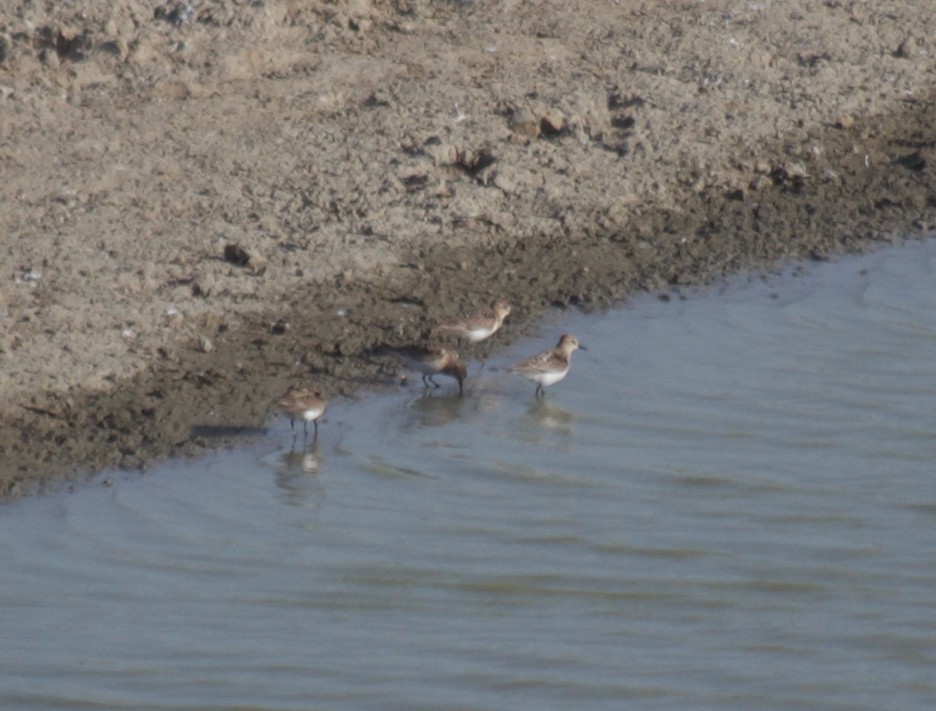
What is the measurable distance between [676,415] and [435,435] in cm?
144

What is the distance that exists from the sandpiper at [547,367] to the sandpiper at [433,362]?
1.04 feet

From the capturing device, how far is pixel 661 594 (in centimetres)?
870

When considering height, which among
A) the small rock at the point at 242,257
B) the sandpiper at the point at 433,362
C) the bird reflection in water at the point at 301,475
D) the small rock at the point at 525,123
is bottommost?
the bird reflection in water at the point at 301,475

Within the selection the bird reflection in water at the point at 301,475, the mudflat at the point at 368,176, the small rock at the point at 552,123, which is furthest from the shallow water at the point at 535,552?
the small rock at the point at 552,123

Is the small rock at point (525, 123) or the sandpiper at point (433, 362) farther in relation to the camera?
the small rock at point (525, 123)

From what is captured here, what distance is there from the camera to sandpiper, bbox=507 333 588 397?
1092 cm

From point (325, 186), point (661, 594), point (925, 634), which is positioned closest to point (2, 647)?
point (661, 594)

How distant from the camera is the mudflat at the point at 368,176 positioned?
10992 mm

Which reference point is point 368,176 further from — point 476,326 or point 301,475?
point 301,475

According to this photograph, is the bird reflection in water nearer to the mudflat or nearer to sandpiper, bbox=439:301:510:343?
the mudflat

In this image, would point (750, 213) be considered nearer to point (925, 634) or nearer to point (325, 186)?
point (325, 186)

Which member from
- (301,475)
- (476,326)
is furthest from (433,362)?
(301,475)

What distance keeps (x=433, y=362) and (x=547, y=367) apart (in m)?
0.69

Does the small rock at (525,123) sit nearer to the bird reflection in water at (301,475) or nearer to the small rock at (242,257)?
the small rock at (242,257)
